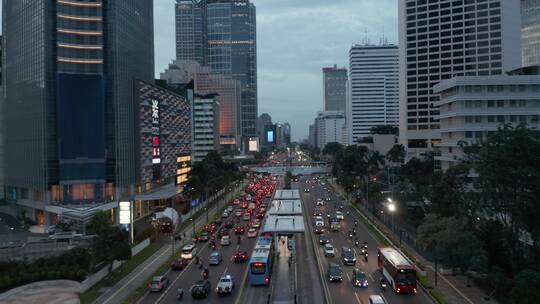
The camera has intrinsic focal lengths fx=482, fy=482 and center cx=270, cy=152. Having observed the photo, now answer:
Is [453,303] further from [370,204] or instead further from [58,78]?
[58,78]

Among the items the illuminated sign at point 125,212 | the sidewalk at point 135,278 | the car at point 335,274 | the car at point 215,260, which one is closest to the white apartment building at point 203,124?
the illuminated sign at point 125,212

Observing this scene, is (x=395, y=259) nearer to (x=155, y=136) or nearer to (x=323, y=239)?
(x=323, y=239)

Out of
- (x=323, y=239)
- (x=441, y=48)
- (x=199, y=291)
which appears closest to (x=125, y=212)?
(x=323, y=239)

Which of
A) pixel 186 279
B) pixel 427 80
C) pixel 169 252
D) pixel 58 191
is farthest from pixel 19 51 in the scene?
pixel 427 80

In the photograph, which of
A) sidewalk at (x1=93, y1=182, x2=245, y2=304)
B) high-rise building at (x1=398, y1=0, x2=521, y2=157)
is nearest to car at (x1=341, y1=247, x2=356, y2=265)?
sidewalk at (x1=93, y1=182, x2=245, y2=304)

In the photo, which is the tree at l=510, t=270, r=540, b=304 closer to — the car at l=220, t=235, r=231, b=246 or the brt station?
the brt station

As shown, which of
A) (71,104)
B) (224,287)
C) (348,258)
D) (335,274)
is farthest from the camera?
(71,104)

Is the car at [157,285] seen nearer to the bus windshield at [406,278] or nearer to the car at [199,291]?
the car at [199,291]
